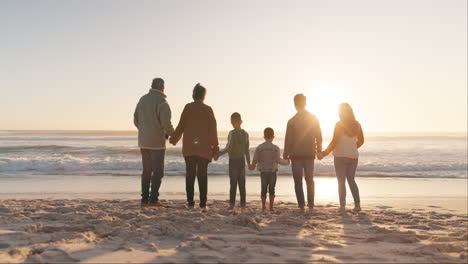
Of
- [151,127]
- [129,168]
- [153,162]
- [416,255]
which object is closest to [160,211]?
[153,162]

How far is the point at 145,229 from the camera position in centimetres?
507

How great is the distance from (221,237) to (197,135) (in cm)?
254

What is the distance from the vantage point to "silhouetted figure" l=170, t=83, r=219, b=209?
23.0 feet

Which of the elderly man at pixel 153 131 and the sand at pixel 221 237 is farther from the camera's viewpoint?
the elderly man at pixel 153 131

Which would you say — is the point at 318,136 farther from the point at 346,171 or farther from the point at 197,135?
the point at 197,135

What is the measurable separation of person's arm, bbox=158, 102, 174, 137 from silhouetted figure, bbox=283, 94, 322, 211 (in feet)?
6.41

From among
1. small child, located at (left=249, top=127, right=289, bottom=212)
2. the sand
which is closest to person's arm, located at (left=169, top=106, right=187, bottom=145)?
the sand

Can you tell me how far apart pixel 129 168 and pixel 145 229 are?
1478 centimetres

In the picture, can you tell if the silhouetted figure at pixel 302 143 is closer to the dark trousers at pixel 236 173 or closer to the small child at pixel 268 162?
the small child at pixel 268 162

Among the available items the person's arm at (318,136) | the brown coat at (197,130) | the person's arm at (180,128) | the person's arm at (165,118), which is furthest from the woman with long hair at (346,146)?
the person's arm at (165,118)

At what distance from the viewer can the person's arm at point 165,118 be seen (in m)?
7.20

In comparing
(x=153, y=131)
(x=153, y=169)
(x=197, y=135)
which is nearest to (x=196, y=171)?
(x=197, y=135)

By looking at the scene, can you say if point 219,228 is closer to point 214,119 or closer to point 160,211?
point 160,211

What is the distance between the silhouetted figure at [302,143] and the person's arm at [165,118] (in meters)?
1.95
